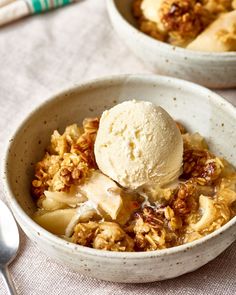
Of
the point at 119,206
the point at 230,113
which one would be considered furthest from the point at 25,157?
the point at 230,113

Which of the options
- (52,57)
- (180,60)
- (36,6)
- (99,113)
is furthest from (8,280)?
(36,6)

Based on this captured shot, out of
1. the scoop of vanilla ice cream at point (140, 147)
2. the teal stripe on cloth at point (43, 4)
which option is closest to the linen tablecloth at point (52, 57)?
the teal stripe on cloth at point (43, 4)

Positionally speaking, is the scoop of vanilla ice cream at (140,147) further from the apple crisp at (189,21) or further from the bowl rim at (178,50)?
the apple crisp at (189,21)

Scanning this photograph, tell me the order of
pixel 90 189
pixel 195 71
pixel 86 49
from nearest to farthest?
pixel 90 189
pixel 195 71
pixel 86 49

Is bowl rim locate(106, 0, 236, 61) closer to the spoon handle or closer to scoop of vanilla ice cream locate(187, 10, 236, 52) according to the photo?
scoop of vanilla ice cream locate(187, 10, 236, 52)

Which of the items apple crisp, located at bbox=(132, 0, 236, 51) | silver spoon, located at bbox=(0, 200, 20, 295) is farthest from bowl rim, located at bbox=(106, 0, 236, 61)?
silver spoon, located at bbox=(0, 200, 20, 295)

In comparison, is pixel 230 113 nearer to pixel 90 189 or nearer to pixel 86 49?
pixel 90 189
